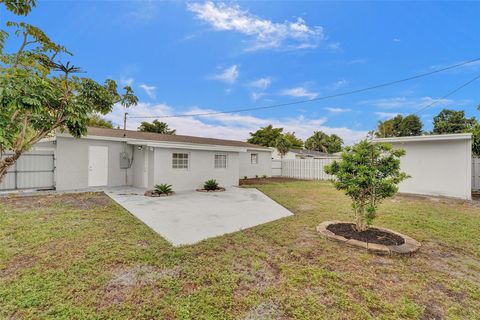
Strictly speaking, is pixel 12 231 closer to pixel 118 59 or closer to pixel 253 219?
pixel 253 219

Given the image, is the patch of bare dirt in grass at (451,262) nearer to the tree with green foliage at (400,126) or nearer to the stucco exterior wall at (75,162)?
the stucco exterior wall at (75,162)

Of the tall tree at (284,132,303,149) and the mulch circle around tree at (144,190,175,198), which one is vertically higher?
the tall tree at (284,132,303,149)

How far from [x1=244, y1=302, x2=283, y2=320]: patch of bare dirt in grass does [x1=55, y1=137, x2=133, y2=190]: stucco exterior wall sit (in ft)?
35.9

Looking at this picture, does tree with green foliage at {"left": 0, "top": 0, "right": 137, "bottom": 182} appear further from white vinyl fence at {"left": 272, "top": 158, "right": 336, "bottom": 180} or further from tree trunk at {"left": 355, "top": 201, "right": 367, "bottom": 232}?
white vinyl fence at {"left": 272, "top": 158, "right": 336, "bottom": 180}

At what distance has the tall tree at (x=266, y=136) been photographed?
33.4 meters

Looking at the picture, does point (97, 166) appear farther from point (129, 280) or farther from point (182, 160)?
point (129, 280)

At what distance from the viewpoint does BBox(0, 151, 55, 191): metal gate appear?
361 inches

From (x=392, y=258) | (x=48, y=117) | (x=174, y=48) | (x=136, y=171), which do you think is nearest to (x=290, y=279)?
(x=392, y=258)

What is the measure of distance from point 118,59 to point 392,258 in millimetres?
13941

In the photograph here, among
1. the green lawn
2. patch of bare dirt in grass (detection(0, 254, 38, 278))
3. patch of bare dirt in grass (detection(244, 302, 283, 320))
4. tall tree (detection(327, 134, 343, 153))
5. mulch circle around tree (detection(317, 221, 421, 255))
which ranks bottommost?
patch of bare dirt in grass (detection(244, 302, 283, 320))

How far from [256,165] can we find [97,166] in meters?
11.4

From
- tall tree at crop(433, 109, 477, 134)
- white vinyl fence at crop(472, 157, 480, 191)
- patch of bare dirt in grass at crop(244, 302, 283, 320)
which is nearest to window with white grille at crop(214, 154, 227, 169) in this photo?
patch of bare dirt in grass at crop(244, 302, 283, 320)

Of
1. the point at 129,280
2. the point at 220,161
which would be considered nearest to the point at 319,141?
the point at 220,161

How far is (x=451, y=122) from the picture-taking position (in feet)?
84.9
